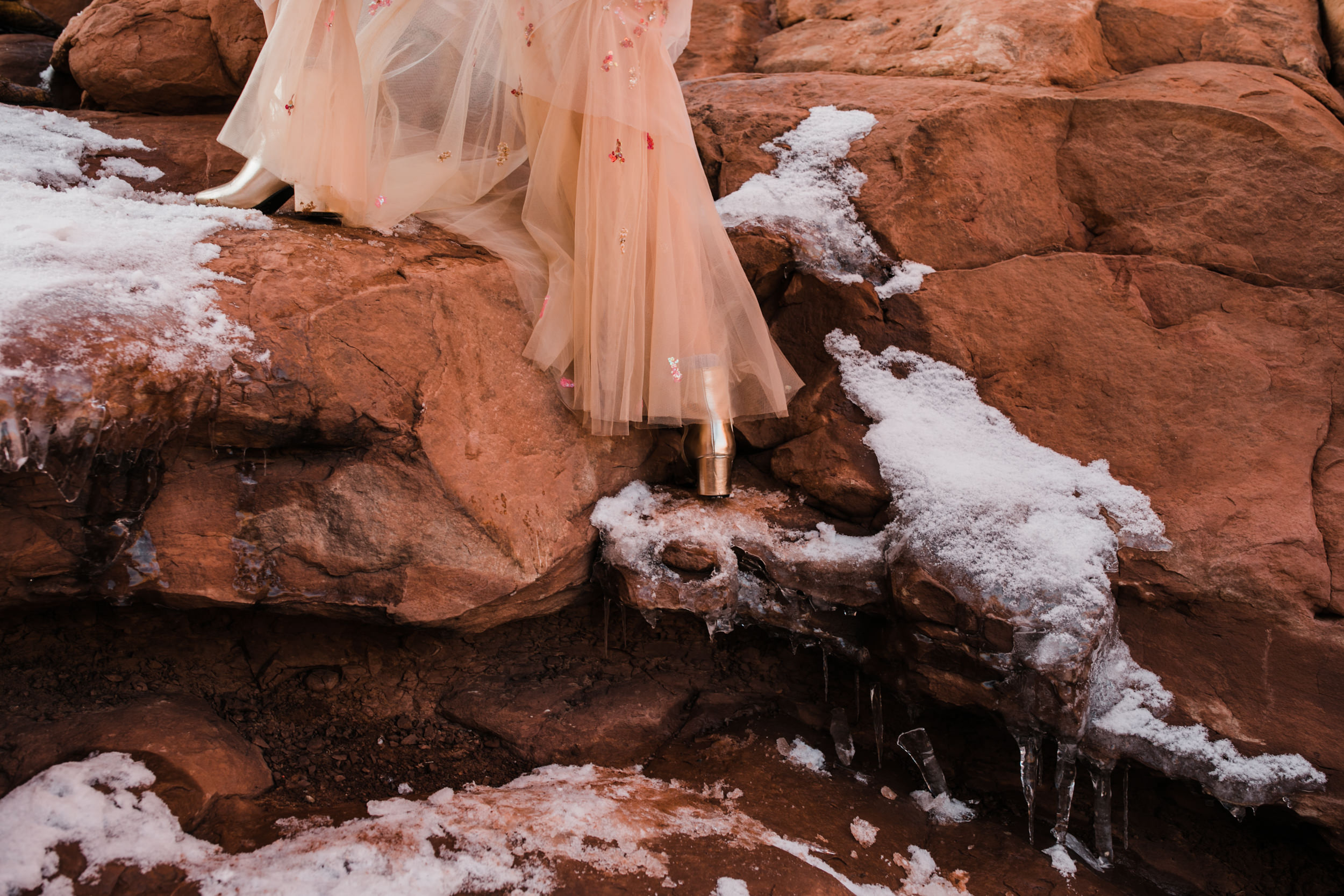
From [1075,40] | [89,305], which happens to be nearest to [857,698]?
[89,305]

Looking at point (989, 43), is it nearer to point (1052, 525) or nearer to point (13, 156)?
point (1052, 525)

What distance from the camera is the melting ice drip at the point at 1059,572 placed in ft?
5.82

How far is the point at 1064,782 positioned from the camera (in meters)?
1.89

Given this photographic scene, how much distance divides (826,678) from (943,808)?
0.43 m

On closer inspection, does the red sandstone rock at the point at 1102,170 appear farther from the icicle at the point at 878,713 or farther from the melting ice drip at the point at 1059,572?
the icicle at the point at 878,713

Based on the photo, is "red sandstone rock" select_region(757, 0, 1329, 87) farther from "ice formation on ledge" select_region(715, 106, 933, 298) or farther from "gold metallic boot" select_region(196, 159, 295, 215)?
"gold metallic boot" select_region(196, 159, 295, 215)

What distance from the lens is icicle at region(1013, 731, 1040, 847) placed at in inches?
73.7

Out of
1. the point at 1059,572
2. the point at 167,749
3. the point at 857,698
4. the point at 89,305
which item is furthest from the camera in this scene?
the point at 857,698

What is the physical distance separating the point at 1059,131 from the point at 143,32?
3512 millimetres

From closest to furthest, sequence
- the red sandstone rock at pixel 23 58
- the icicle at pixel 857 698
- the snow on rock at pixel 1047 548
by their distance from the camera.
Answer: the snow on rock at pixel 1047 548 < the icicle at pixel 857 698 < the red sandstone rock at pixel 23 58

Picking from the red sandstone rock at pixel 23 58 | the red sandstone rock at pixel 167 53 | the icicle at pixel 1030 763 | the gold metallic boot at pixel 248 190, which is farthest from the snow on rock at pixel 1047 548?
the red sandstone rock at pixel 23 58

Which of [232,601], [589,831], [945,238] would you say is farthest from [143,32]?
[589,831]

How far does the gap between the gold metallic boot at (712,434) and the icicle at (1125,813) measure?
1186 mm

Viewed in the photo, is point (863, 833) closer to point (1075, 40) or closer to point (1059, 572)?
point (1059, 572)
